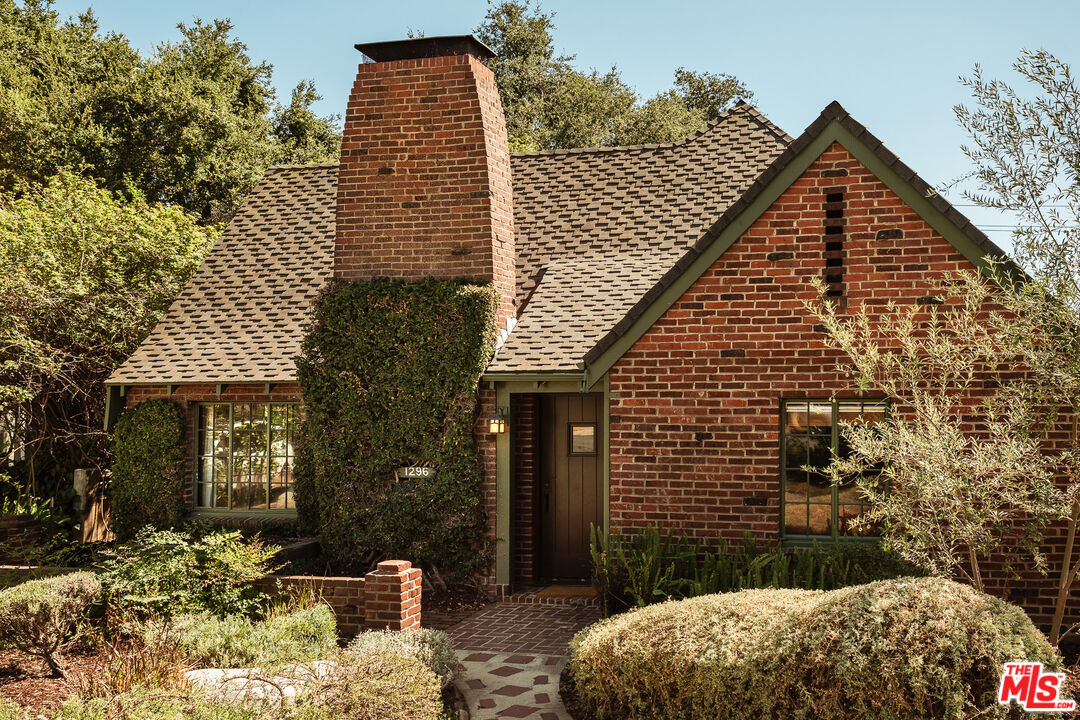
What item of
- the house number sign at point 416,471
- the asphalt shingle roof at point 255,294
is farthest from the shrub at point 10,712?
the asphalt shingle roof at point 255,294

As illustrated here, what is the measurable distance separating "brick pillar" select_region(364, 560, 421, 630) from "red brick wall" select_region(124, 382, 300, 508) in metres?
4.70

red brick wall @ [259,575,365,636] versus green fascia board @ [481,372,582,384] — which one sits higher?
green fascia board @ [481,372,582,384]

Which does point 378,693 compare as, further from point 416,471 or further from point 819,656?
point 416,471

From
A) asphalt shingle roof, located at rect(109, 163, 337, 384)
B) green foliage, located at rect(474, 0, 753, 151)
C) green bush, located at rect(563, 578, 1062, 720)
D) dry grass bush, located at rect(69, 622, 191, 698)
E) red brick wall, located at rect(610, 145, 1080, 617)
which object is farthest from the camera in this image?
green foliage, located at rect(474, 0, 753, 151)

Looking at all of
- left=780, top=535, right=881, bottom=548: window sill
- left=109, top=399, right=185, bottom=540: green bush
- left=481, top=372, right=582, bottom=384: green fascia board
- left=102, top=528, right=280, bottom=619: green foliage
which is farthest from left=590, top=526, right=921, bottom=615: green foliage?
left=109, top=399, right=185, bottom=540: green bush

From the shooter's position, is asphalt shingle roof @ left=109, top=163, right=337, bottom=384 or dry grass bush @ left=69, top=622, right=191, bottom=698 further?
asphalt shingle roof @ left=109, top=163, right=337, bottom=384

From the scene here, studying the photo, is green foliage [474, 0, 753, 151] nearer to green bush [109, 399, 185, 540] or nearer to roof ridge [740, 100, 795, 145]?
roof ridge [740, 100, 795, 145]

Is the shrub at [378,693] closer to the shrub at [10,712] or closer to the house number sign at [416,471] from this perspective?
the shrub at [10,712]

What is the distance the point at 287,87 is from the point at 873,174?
2599cm

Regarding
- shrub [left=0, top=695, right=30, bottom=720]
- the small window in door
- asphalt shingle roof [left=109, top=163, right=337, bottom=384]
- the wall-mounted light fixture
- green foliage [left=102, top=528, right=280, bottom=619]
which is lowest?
shrub [left=0, top=695, right=30, bottom=720]

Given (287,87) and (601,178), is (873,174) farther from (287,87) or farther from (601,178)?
(287,87)

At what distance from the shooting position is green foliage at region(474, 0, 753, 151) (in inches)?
1288

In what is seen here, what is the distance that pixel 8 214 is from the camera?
14.9 m

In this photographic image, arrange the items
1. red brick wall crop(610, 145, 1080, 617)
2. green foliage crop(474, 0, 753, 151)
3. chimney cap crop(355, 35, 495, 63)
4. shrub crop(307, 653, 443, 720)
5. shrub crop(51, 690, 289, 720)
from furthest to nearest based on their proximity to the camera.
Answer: green foliage crop(474, 0, 753, 151) < chimney cap crop(355, 35, 495, 63) < red brick wall crop(610, 145, 1080, 617) < shrub crop(307, 653, 443, 720) < shrub crop(51, 690, 289, 720)
